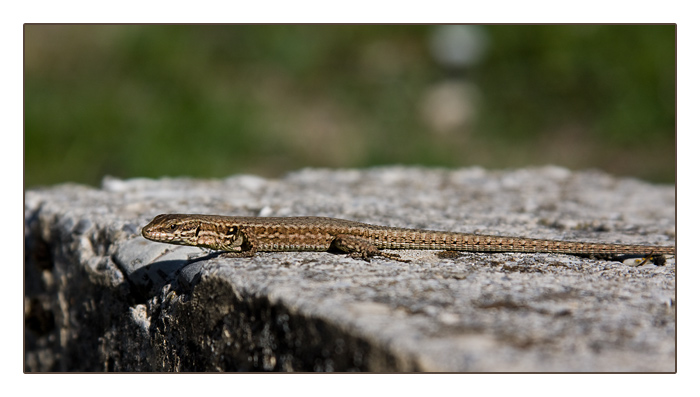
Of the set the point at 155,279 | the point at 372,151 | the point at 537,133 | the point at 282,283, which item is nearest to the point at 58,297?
the point at 155,279

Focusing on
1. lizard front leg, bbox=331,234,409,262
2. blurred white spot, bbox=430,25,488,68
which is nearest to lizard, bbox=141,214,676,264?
lizard front leg, bbox=331,234,409,262

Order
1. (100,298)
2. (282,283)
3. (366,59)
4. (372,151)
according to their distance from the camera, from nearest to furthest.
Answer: (282,283) → (100,298) → (372,151) → (366,59)

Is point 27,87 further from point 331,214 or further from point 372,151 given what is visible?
point 331,214

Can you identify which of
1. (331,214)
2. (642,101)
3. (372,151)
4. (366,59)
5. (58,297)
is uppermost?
(366,59)

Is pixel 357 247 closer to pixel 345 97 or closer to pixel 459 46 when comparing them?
pixel 345 97

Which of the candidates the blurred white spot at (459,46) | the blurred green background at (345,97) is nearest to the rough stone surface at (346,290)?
the blurred green background at (345,97)

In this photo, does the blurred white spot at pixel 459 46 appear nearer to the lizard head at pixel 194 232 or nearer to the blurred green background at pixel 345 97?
the blurred green background at pixel 345 97
